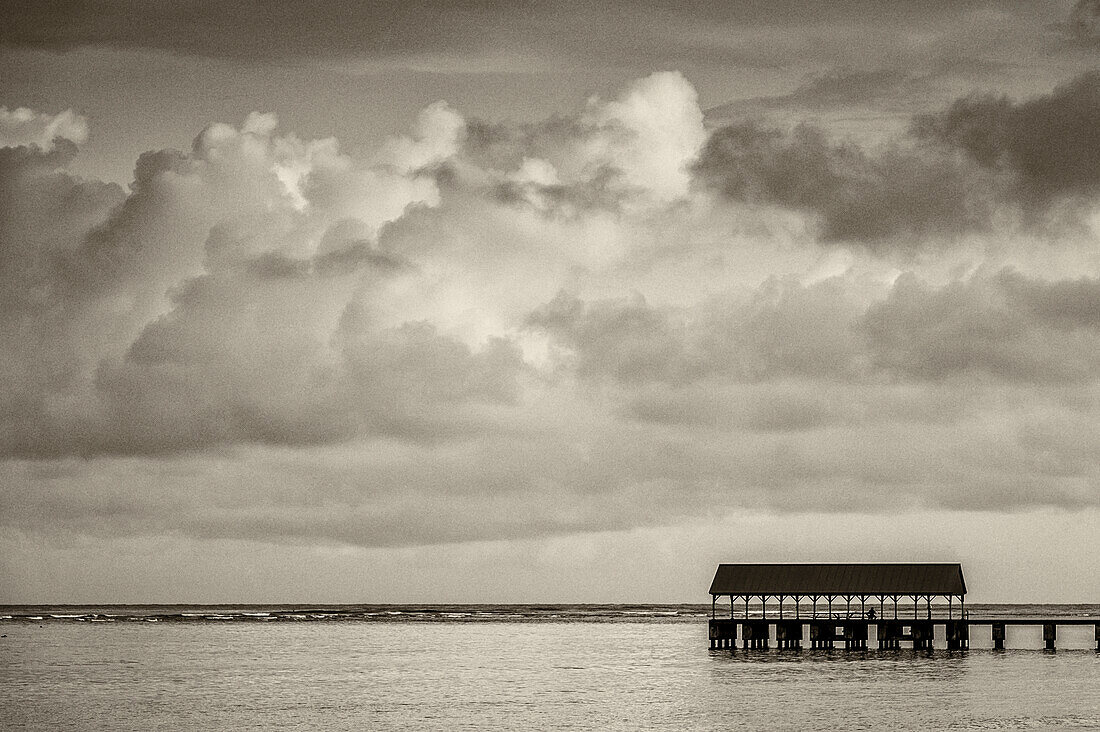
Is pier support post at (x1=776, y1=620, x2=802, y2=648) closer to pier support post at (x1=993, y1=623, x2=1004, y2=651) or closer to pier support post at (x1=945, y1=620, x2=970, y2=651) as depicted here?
pier support post at (x1=945, y1=620, x2=970, y2=651)

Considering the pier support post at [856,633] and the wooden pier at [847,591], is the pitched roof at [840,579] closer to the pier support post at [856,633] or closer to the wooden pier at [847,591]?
the wooden pier at [847,591]

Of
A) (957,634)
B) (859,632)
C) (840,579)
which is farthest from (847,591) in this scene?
(957,634)

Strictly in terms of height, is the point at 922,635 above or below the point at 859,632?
below

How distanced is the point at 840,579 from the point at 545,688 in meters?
25.1

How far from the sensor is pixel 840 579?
104 m

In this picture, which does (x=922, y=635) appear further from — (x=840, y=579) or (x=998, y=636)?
(x=840, y=579)

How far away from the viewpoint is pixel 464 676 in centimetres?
10000

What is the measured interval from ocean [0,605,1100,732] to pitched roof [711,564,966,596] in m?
4.53

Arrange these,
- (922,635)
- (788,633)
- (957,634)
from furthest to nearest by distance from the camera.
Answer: (957,634)
(788,633)
(922,635)

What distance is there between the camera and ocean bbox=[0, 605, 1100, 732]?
70.5 meters

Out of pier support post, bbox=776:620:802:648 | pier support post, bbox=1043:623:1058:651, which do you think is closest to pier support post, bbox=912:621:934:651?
pier support post, bbox=776:620:802:648

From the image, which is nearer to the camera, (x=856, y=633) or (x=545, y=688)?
(x=545, y=688)

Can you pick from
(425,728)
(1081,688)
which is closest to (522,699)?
(425,728)

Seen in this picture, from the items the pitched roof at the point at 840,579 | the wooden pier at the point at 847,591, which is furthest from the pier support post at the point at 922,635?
the pitched roof at the point at 840,579
